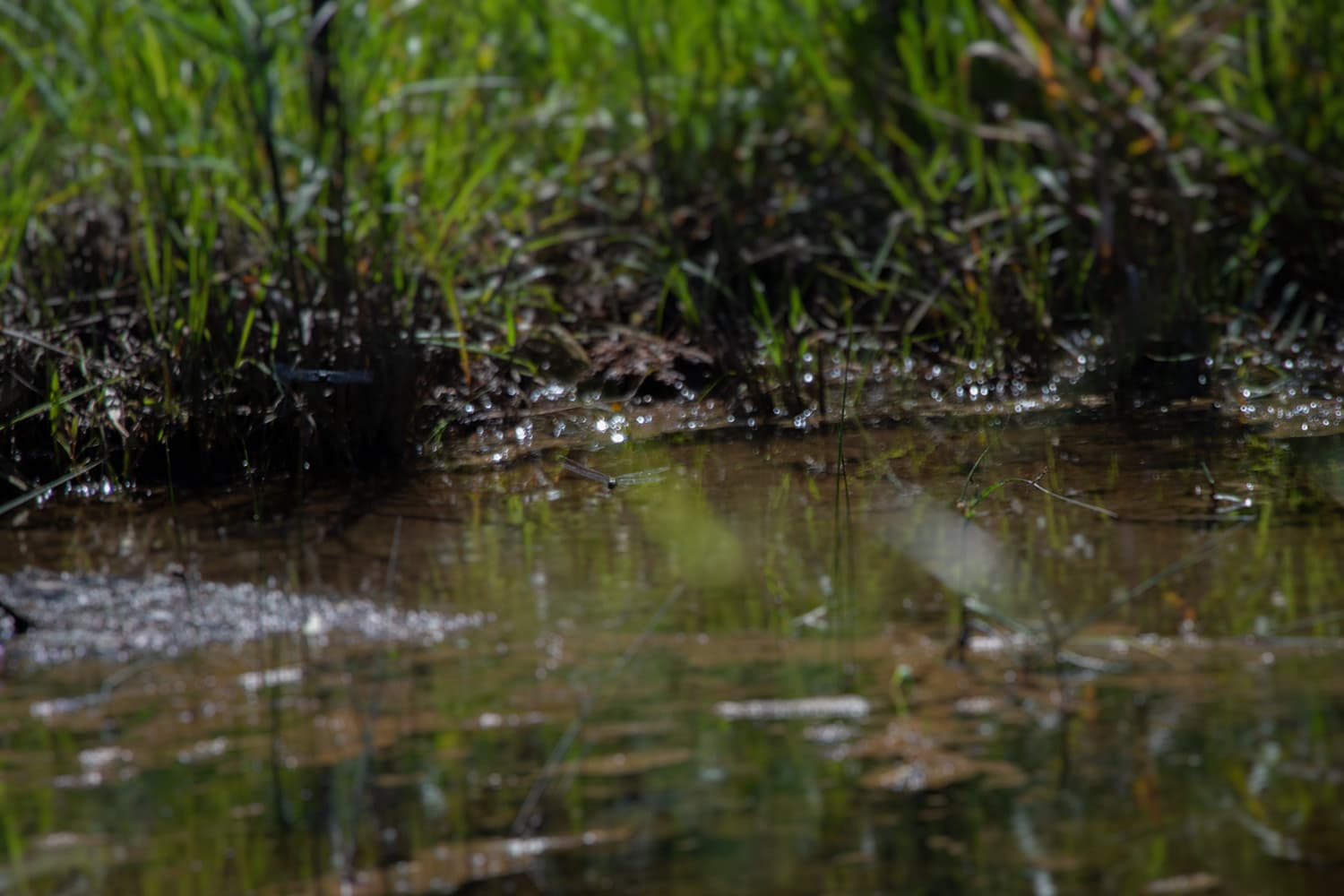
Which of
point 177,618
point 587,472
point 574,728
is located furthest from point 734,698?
point 587,472

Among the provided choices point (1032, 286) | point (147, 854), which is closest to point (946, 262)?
point (1032, 286)

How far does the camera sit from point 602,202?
3.74m

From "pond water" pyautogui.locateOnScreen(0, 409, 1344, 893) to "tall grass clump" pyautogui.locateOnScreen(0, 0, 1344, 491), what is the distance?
1.49ft

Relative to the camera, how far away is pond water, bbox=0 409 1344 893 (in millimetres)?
1317

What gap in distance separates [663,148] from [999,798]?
2.62 metres

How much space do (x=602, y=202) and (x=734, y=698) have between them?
7.53ft

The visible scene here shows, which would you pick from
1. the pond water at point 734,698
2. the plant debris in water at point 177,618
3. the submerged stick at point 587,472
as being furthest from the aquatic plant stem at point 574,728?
the submerged stick at point 587,472

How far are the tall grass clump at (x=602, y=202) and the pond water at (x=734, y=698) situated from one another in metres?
0.45

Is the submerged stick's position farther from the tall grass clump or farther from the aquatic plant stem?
the aquatic plant stem

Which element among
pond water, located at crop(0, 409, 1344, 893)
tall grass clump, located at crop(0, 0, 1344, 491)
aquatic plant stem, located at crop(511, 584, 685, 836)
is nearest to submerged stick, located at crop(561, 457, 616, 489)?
pond water, located at crop(0, 409, 1344, 893)

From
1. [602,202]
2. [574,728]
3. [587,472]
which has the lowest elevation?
[574,728]

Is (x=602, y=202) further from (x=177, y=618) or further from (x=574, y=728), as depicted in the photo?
(x=574, y=728)

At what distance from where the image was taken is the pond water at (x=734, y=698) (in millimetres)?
1317

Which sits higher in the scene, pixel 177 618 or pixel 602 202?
pixel 602 202
